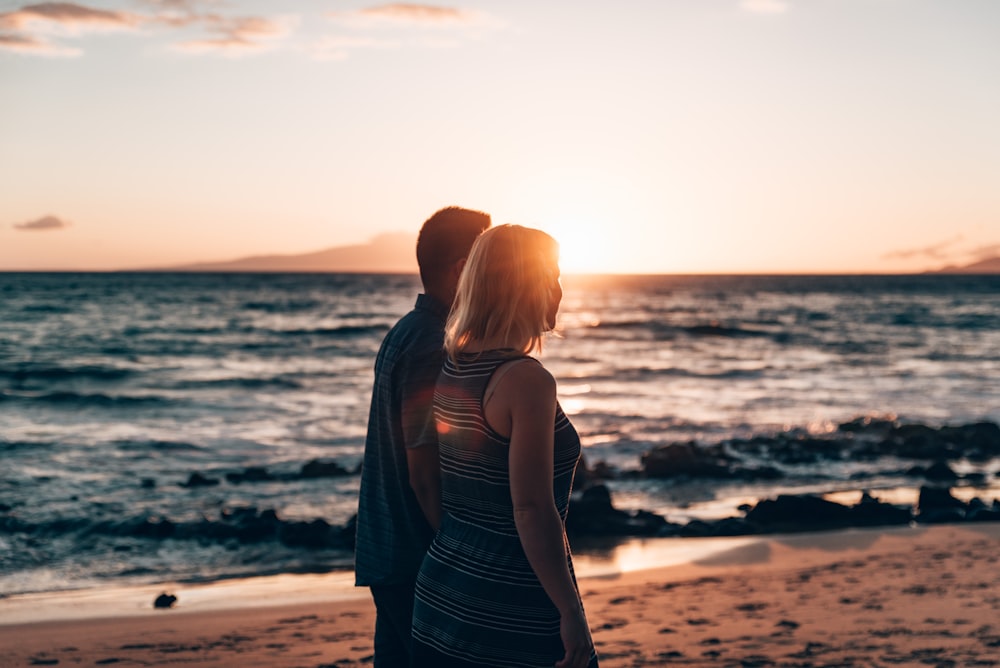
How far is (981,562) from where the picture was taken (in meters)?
7.46

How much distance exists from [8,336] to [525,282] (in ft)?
132

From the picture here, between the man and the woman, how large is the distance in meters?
0.34

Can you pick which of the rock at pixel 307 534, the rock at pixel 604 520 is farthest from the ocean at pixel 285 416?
the rock at pixel 604 520

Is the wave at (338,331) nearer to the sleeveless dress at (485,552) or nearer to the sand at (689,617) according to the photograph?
→ the sand at (689,617)

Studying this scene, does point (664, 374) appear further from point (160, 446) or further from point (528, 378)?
point (528, 378)

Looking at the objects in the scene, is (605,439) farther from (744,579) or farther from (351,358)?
(351,358)

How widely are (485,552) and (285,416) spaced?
16566mm

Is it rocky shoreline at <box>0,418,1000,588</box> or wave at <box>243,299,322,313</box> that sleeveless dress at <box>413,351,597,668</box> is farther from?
wave at <box>243,299,322,313</box>

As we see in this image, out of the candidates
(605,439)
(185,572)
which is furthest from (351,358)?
(185,572)

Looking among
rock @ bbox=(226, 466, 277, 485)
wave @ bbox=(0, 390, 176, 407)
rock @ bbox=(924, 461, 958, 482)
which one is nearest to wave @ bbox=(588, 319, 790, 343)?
wave @ bbox=(0, 390, 176, 407)

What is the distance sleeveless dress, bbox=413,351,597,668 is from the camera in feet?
7.09

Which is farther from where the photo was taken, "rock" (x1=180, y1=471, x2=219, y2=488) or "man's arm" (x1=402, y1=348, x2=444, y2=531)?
"rock" (x1=180, y1=471, x2=219, y2=488)

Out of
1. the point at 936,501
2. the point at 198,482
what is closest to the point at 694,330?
the point at 936,501

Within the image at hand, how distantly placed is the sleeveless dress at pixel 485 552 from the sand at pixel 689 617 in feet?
10.9
